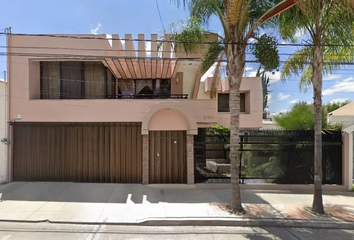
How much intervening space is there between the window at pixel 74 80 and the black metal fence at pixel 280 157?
208 inches

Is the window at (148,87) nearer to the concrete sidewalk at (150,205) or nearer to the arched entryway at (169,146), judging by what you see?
the arched entryway at (169,146)

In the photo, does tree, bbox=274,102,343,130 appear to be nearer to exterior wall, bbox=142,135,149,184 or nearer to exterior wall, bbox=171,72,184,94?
exterior wall, bbox=171,72,184,94

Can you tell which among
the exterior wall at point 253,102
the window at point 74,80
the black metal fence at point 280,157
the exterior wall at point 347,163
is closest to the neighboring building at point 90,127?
the window at point 74,80

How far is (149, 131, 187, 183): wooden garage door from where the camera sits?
27.0ft

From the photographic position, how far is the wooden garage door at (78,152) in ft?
27.0

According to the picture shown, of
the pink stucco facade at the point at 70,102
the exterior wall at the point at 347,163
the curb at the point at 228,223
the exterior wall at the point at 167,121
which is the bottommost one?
the curb at the point at 228,223

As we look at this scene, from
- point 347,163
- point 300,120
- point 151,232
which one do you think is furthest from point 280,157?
point 151,232

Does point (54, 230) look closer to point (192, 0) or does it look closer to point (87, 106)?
point (87, 106)

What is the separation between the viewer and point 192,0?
6.24m

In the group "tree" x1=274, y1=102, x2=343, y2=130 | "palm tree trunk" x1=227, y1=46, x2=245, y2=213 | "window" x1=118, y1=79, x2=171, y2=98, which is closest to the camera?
"palm tree trunk" x1=227, y1=46, x2=245, y2=213

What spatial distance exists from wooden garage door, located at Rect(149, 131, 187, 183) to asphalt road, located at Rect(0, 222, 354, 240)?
3178 mm

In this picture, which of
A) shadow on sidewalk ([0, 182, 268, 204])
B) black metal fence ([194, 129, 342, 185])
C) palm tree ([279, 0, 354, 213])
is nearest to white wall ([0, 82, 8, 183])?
shadow on sidewalk ([0, 182, 268, 204])

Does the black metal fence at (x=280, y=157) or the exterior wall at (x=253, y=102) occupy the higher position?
the exterior wall at (x=253, y=102)

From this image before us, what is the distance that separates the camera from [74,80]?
377 inches
